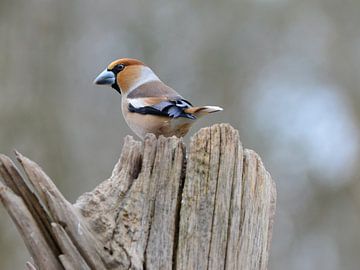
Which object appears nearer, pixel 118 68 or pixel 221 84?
pixel 118 68

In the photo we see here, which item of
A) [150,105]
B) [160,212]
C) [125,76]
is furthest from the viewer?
[125,76]

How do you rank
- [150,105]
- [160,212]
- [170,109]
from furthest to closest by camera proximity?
[150,105] → [170,109] → [160,212]

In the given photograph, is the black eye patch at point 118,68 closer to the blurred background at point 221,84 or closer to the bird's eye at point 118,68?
the bird's eye at point 118,68

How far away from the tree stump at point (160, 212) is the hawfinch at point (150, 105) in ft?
3.56

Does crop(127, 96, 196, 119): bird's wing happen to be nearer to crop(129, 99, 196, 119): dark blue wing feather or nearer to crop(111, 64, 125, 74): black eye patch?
crop(129, 99, 196, 119): dark blue wing feather

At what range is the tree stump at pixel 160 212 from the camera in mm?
3436

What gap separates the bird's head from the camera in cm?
601

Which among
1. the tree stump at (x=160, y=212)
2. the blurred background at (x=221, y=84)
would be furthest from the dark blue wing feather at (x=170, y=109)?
the blurred background at (x=221, y=84)

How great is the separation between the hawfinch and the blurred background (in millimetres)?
5814

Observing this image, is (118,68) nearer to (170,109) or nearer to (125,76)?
(125,76)

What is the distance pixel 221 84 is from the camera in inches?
533

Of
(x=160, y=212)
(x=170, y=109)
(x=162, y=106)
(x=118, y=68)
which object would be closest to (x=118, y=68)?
(x=118, y=68)

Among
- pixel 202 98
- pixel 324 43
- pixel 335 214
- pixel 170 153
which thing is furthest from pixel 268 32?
pixel 170 153

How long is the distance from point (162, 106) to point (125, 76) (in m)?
0.95
